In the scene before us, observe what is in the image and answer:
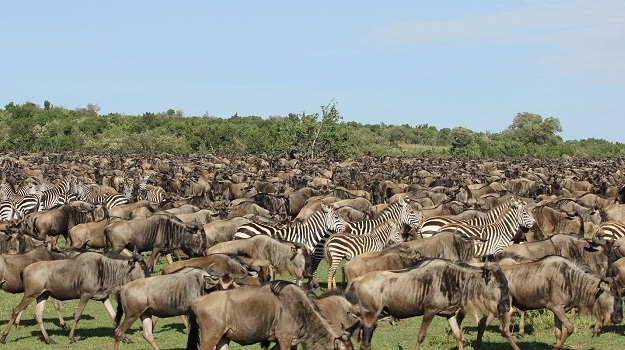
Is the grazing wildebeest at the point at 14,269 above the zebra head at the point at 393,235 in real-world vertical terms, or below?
below

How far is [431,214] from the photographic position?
20781 mm

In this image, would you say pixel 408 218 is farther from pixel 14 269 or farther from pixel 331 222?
pixel 14 269

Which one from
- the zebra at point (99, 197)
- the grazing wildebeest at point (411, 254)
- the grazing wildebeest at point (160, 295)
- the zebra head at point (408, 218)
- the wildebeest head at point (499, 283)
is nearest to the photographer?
the wildebeest head at point (499, 283)

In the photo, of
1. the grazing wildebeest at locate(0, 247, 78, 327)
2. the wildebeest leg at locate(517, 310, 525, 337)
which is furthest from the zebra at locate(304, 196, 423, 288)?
the grazing wildebeest at locate(0, 247, 78, 327)

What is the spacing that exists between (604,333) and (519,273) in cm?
212

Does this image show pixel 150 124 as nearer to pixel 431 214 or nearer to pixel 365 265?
pixel 431 214

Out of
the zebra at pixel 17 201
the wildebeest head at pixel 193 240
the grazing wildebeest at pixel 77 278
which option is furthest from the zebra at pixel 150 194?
the grazing wildebeest at pixel 77 278

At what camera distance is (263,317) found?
876 centimetres

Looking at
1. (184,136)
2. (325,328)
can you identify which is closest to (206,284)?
(325,328)

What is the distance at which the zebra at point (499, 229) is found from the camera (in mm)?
15516

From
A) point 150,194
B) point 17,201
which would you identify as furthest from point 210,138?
point 17,201

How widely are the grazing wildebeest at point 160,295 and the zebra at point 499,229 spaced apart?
647cm

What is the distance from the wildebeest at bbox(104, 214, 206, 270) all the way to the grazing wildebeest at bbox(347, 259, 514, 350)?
631cm

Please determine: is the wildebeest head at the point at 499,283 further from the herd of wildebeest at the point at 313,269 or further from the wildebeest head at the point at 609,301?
the wildebeest head at the point at 609,301
